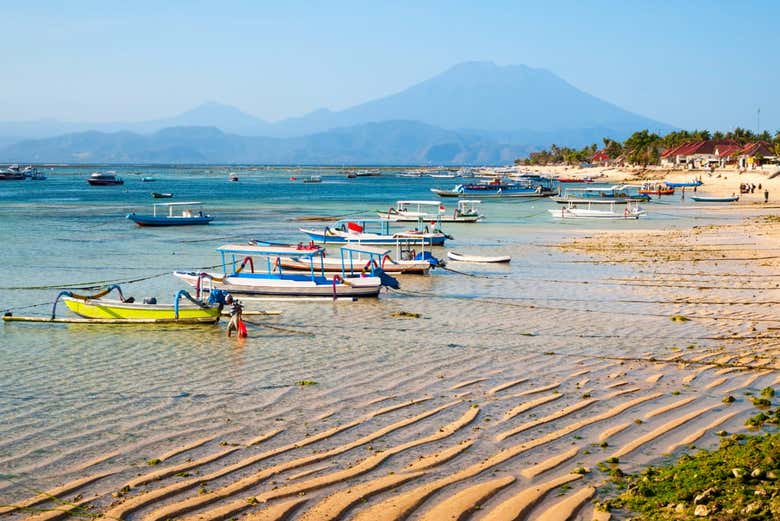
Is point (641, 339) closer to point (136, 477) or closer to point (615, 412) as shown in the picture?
point (615, 412)

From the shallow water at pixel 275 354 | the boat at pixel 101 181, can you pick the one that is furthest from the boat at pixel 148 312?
the boat at pixel 101 181

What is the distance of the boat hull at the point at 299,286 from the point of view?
82.1 feet

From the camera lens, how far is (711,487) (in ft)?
28.1

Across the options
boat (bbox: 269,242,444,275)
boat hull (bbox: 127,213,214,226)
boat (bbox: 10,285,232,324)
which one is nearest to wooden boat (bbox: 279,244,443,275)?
boat (bbox: 269,242,444,275)

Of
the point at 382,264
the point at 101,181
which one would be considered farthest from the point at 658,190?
the point at 101,181

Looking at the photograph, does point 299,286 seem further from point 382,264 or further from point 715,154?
point 715,154

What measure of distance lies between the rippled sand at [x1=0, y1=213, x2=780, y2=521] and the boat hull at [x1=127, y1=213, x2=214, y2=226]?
34.2 meters

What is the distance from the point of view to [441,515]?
8680 millimetres

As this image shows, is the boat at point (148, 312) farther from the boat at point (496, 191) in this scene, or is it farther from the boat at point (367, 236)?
the boat at point (496, 191)

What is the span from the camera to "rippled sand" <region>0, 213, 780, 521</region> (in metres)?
9.41

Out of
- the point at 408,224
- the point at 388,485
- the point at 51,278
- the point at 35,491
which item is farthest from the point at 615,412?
the point at 408,224

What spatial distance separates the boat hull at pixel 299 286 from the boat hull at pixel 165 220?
103ft

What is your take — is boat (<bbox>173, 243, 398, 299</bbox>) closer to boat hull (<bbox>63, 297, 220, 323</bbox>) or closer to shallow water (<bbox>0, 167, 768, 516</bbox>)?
shallow water (<bbox>0, 167, 768, 516</bbox>)

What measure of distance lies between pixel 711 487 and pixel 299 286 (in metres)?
17.8
